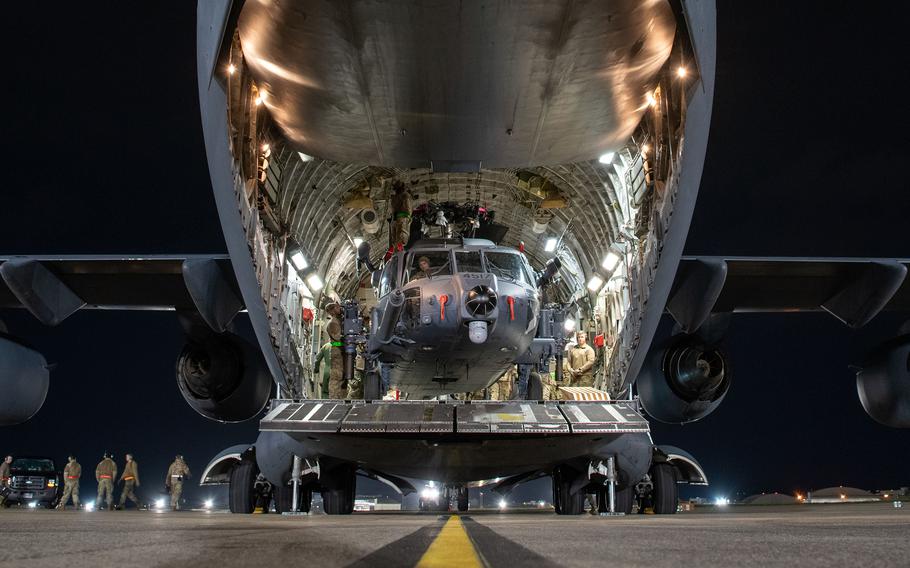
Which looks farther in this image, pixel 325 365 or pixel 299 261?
pixel 325 365

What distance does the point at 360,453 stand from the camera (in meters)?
8.01

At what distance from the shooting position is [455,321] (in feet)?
28.8

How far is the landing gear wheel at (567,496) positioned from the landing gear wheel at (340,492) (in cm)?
269

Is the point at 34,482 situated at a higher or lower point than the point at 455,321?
lower

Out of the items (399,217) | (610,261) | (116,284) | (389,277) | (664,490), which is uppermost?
(399,217)

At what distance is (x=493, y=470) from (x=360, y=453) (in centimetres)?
168

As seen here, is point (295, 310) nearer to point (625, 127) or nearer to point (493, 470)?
point (493, 470)

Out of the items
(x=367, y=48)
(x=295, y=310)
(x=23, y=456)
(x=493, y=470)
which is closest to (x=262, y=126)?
(x=367, y=48)

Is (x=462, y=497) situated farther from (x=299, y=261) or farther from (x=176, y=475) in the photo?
(x=176, y=475)

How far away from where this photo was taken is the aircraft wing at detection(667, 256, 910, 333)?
8266mm

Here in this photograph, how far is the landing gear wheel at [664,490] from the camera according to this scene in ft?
30.9

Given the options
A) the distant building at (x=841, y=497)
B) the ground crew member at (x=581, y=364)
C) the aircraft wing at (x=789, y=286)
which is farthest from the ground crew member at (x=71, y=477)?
the distant building at (x=841, y=497)

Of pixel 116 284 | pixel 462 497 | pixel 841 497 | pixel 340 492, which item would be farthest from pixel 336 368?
pixel 841 497

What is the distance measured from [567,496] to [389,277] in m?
4.02
